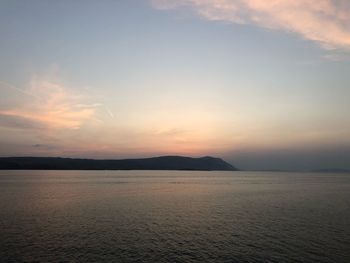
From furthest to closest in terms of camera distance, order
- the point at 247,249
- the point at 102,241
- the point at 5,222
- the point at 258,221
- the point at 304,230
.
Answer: the point at 258,221 < the point at 5,222 < the point at 304,230 < the point at 102,241 < the point at 247,249

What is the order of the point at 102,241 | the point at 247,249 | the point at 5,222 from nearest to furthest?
the point at 247,249 < the point at 102,241 < the point at 5,222

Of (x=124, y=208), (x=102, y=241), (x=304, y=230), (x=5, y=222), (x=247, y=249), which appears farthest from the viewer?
(x=124, y=208)

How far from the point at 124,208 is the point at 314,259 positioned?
46154 millimetres

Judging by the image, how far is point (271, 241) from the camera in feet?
140

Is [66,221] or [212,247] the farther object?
[66,221]

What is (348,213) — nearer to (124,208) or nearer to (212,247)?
(212,247)

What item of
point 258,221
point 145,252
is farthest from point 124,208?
point 145,252

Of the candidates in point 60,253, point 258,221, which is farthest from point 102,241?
point 258,221

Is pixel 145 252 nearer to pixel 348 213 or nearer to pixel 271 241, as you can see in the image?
pixel 271 241

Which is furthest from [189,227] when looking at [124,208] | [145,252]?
[124,208]

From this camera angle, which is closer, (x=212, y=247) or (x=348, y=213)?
(x=212, y=247)

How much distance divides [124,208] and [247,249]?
39.8m

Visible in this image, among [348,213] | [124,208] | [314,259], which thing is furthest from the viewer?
[124,208]

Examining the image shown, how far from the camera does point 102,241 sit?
41.8m
